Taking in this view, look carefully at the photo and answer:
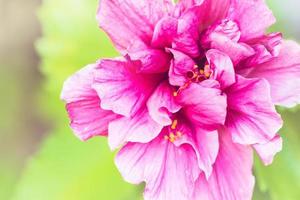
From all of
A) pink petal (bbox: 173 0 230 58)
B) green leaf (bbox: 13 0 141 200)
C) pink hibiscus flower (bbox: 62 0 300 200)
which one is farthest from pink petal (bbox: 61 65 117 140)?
green leaf (bbox: 13 0 141 200)

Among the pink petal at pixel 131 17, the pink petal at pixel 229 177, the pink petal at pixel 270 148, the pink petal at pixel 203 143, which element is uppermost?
the pink petal at pixel 131 17

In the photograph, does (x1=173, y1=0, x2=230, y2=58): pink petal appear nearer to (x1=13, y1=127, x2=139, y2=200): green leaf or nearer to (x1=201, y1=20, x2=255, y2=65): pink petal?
(x1=201, y1=20, x2=255, y2=65): pink petal

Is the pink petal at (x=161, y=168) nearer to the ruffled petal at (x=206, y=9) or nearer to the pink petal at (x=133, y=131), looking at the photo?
the pink petal at (x=133, y=131)

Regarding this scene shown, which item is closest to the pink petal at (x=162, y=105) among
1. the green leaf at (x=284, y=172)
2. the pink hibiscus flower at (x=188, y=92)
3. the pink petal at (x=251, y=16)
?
the pink hibiscus flower at (x=188, y=92)

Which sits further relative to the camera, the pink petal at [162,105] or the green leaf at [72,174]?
the green leaf at [72,174]

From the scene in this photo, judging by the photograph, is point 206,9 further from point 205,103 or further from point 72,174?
point 72,174

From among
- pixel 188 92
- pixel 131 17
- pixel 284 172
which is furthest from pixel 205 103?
pixel 284 172

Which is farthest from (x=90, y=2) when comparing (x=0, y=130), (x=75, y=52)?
(x=0, y=130)

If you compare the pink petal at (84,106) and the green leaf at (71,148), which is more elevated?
the pink petal at (84,106)
